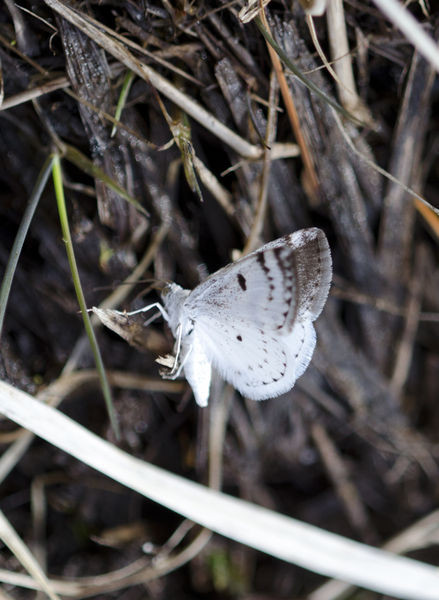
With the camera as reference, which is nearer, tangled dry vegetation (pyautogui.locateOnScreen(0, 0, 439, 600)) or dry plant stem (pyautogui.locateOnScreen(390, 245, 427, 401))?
tangled dry vegetation (pyautogui.locateOnScreen(0, 0, 439, 600))

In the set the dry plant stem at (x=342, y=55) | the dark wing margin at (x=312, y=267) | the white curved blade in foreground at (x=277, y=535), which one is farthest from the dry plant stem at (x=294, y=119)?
the white curved blade in foreground at (x=277, y=535)

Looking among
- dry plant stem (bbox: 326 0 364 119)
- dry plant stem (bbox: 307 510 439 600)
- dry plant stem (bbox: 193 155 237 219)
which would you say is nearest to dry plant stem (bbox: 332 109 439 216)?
dry plant stem (bbox: 326 0 364 119)

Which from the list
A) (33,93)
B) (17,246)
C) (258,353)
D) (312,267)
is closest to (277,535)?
(258,353)

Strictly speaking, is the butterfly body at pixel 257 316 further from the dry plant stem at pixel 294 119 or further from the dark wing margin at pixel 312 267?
the dry plant stem at pixel 294 119

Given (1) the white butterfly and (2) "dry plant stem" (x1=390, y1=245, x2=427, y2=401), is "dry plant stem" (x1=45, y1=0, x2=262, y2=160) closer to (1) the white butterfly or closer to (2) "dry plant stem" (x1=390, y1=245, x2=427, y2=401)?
(1) the white butterfly

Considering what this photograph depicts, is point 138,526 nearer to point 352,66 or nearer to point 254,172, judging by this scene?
point 254,172

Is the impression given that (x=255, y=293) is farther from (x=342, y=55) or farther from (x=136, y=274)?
(x=342, y=55)
